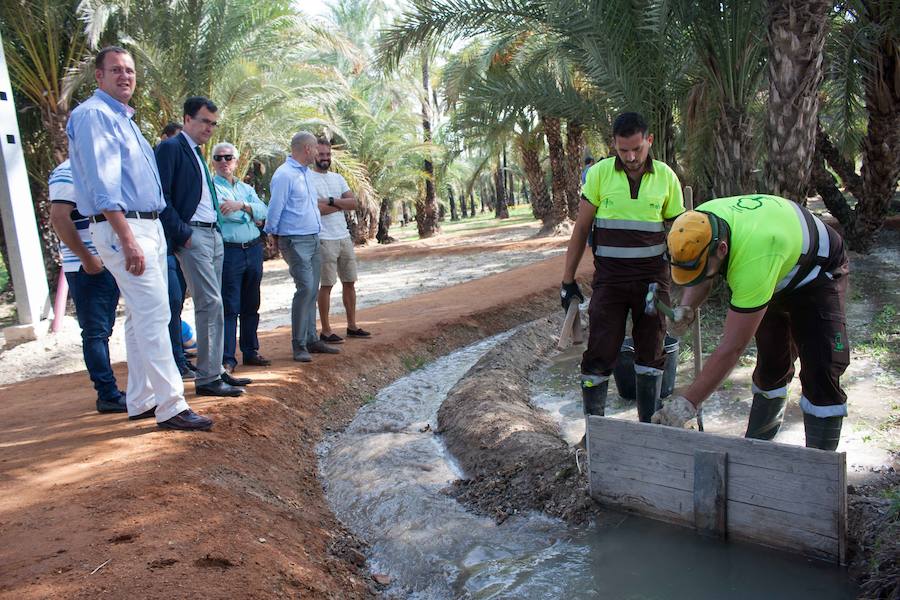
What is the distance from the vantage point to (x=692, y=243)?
3162mm

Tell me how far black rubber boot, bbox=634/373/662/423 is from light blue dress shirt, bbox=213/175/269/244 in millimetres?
3429

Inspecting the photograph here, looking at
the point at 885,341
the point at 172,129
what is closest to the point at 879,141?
the point at 885,341

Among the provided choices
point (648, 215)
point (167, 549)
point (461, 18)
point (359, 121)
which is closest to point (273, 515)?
point (167, 549)

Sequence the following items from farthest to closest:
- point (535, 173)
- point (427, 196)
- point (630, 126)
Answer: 1. point (427, 196)
2. point (535, 173)
3. point (630, 126)

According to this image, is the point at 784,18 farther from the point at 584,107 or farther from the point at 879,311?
the point at 584,107

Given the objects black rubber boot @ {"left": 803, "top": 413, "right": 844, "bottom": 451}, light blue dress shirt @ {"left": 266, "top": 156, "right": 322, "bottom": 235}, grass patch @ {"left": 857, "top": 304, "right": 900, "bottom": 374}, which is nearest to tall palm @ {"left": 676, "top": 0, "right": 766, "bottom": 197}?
grass patch @ {"left": 857, "top": 304, "right": 900, "bottom": 374}

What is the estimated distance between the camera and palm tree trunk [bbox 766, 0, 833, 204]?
23.1 feet

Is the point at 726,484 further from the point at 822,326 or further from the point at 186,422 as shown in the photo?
the point at 186,422

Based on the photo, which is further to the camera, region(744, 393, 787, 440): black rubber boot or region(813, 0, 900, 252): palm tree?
region(813, 0, 900, 252): palm tree

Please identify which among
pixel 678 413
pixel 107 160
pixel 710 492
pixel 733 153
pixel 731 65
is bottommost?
pixel 710 492

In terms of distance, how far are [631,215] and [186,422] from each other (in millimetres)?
3061

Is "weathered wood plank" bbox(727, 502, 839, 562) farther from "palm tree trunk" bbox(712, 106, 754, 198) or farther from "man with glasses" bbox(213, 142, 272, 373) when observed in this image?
"palm tree trunk" bbox(712, 106, 754, 198)

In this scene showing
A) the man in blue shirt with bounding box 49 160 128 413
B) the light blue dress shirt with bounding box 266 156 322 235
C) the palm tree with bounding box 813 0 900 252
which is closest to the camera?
the man in blue shirt with bounding box 49 160 128 413

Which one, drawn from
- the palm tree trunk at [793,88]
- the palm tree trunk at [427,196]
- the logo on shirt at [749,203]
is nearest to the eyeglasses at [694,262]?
the logo on shirt at [749,203]
